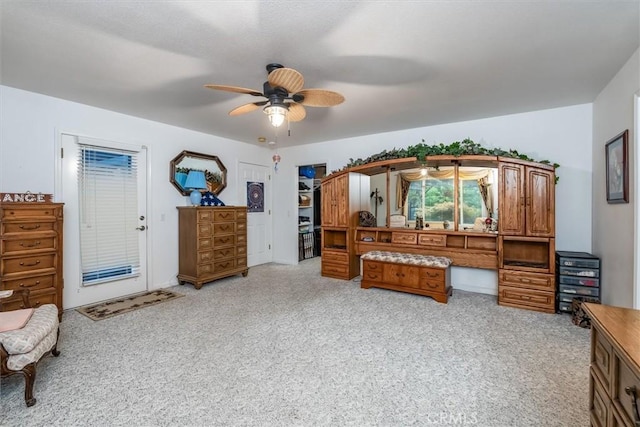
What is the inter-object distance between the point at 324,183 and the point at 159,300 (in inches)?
120

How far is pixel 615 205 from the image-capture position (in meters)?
2.87

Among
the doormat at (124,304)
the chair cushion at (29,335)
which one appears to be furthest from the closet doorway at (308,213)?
the chair cushion at (29,335)

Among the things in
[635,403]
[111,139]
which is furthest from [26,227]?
[635,403]

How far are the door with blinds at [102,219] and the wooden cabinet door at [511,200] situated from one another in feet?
16.1

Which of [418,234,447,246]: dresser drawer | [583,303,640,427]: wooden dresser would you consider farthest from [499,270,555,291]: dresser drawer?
[583,303,640,427]: wooden dresser

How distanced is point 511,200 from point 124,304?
198 inches

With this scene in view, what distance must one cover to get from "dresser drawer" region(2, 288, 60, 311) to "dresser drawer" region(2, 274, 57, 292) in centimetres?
5

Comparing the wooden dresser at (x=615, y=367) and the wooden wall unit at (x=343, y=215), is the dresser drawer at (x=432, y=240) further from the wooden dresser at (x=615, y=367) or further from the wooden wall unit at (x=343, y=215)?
the wooden dresser at (x=615, y=367)

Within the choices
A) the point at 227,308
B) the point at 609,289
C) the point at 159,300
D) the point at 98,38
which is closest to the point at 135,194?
the point at 159,300

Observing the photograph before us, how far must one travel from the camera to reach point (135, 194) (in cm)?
419

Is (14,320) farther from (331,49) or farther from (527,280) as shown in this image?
(527,280)

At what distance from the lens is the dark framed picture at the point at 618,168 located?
257 cm

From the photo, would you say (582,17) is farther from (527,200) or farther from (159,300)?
(159,300)

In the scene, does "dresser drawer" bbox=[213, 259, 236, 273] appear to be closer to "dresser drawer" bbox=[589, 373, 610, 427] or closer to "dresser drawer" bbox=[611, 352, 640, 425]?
"dresser drawer" bbox=[589, 373, 610, 427]
